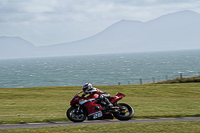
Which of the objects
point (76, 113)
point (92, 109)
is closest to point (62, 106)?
point (76, 113)

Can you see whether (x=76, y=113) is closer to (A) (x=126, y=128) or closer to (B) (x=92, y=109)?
(B) (x=92, y=109)

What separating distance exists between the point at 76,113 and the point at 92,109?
2.57ft

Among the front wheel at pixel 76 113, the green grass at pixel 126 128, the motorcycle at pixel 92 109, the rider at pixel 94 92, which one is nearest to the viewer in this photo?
the green grass at pixel 126 128

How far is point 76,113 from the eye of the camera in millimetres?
12188

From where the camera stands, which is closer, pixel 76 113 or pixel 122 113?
pixel 76 113

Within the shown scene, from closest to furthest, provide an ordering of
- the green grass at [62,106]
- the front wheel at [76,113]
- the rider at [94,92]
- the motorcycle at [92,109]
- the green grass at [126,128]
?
1. the green grass at [126,128]
2. the rider at [94,92]
3. the motorcycle at [92,109]
4. the front wheel at [76,113]
5. the green grass at [62,106]

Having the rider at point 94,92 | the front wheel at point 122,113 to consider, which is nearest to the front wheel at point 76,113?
the rider at point 94,92

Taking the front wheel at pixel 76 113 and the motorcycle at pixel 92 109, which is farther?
the front wheel at pixel 76 113

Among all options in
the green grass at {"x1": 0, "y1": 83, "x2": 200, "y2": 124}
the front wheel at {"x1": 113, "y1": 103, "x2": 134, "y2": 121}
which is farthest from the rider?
the green grass at {"x1": 0, "y1": 83, "x2": 200, "y2": 124}

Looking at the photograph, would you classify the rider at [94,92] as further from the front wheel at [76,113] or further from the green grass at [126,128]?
the green grass at [126,128]

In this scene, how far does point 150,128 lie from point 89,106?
301cm

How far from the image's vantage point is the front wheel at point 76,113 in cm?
1215

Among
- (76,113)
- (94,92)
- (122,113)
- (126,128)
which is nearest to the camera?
(126,128)

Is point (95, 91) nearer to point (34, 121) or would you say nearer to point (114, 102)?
point (114, 102)
